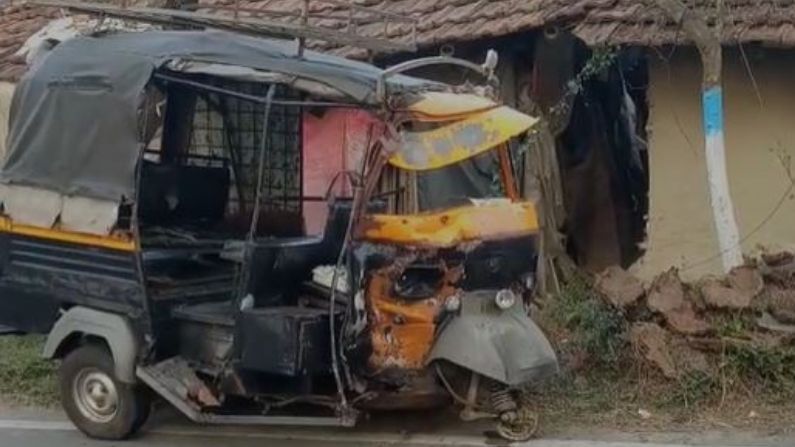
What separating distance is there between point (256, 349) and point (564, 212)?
554 centimetres

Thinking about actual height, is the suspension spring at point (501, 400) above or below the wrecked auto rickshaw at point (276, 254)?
below

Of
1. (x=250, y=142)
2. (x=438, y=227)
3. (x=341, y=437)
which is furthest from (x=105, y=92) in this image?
(x=341, y=437)

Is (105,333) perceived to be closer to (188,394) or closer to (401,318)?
(188,394)

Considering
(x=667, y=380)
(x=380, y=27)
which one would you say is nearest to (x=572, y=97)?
(x=380, y=27)

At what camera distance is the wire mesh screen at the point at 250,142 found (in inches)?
330

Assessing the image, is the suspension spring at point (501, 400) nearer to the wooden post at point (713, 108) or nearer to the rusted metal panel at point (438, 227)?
the rusted metal panel at point (438, 227)

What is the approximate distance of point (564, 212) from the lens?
12.3 m

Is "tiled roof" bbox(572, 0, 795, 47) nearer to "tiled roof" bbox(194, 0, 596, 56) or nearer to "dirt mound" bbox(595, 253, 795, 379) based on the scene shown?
"tiled roof" bbox(194, 0, 596, 56)

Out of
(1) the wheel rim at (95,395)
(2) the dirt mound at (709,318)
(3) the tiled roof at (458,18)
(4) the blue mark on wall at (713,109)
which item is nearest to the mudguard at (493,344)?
(2) the dirt mound at (709,318)

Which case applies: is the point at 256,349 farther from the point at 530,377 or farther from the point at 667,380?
the point at 667,380

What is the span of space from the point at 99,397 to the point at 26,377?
1555mm

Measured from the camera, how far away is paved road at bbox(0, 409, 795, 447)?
7.98 metres

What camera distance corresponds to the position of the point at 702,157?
36.1 ft

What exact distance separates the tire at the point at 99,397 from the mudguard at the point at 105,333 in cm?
15
